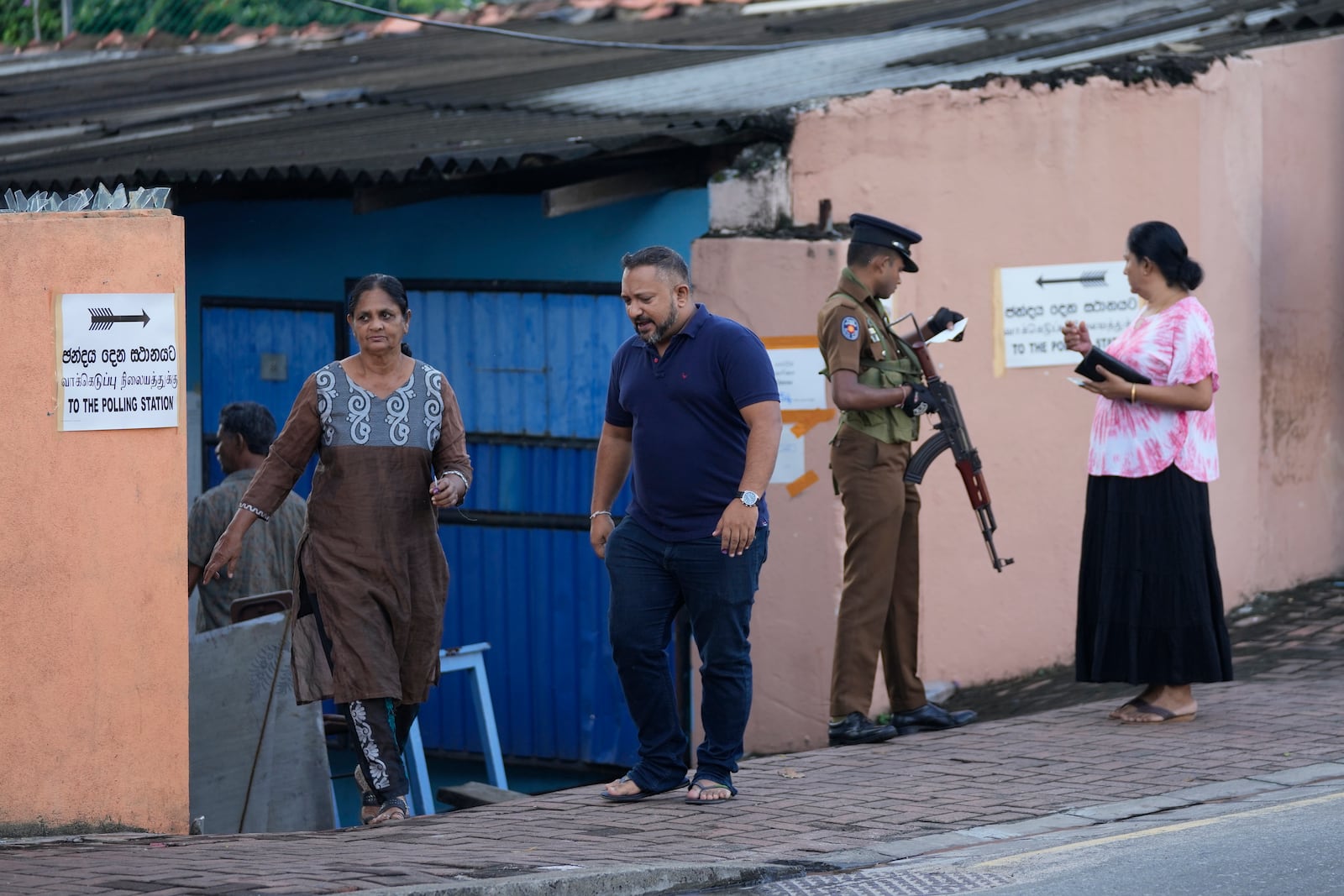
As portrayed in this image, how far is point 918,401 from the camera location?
7.50 m

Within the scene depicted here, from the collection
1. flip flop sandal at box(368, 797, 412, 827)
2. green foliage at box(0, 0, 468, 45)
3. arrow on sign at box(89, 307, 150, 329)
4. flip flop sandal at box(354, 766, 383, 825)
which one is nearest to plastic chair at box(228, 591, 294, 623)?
flip flop sandal at box(354, 766, 383, 825)

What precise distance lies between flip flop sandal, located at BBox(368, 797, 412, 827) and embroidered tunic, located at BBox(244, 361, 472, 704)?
41cm

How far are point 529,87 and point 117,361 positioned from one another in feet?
18.6

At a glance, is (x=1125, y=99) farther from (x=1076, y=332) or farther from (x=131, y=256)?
(x=131, y=256)

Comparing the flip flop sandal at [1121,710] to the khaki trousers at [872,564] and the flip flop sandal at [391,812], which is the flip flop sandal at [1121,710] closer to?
the khaki trousers at [872,564]

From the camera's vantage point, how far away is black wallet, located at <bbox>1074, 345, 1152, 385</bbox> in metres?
7.37

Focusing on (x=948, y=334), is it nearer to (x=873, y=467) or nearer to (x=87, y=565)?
(x=873, y=467)

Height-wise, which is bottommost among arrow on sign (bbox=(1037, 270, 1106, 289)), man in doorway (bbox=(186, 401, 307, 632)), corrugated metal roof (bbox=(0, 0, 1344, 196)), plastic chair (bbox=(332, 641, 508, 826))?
plastic chair (bbox=(332, 641, 508, 826))

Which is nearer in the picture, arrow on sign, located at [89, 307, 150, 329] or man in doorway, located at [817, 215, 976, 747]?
arrow on sign, located at [89, 307, 150, 329]

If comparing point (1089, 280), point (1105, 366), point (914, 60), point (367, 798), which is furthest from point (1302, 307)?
point (367, 798)

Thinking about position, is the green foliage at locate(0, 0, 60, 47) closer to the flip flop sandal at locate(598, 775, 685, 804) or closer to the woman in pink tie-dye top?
the woman in pink tie-dye top

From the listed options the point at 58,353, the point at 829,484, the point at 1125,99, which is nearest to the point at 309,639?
the point at 58,353

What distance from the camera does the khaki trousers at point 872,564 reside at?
24.8 ft

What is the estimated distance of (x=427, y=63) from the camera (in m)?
13.5
